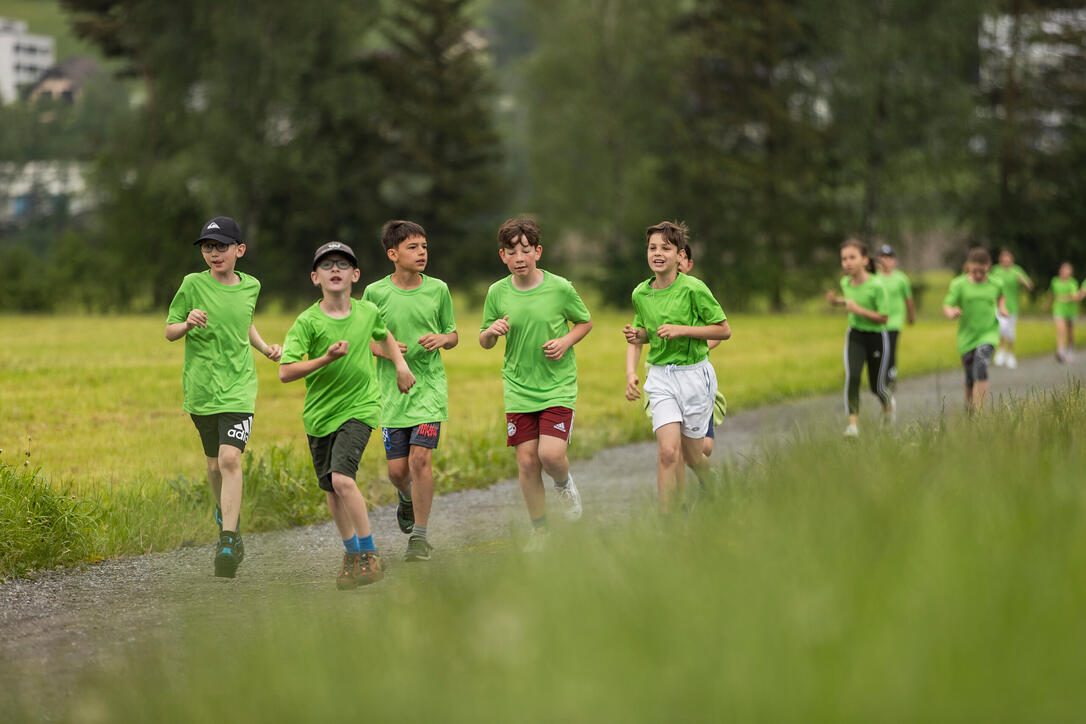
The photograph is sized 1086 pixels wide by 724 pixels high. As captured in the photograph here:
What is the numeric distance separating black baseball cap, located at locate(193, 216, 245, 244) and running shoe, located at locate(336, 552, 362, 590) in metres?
2.01

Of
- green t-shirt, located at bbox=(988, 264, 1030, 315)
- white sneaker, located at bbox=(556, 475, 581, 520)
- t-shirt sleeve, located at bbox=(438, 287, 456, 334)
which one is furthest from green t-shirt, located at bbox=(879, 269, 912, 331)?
t-shirt sleeve, located at bbox=(438, 287, 456, 334)

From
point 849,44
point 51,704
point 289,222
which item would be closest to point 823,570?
point 51,704

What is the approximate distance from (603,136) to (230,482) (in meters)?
42.3

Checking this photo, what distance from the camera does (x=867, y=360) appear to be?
42.4 feet

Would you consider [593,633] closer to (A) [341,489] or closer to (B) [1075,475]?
(B) [1075,475]

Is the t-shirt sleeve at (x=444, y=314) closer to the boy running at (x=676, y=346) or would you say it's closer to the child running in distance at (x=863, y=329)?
the boy running at (x=676, y=346)

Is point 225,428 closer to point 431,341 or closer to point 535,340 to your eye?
point 431,341

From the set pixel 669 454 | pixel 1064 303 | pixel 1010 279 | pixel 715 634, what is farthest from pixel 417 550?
pixel 1010 279

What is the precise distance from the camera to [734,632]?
3539 mm

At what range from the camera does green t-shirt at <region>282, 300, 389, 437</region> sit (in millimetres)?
7215

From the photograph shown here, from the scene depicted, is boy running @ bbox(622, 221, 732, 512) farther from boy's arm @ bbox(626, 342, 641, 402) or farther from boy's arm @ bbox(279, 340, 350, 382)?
boy's arm @ bbox(279, 340, 350, 382)

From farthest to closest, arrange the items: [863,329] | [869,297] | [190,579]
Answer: [863,329]
[869,297]
[190,579]

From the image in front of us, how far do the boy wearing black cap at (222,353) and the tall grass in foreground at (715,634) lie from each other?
10.0 ft

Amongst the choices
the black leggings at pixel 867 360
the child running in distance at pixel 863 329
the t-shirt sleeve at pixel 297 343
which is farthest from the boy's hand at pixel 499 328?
the black leggings at pixel 867 360
